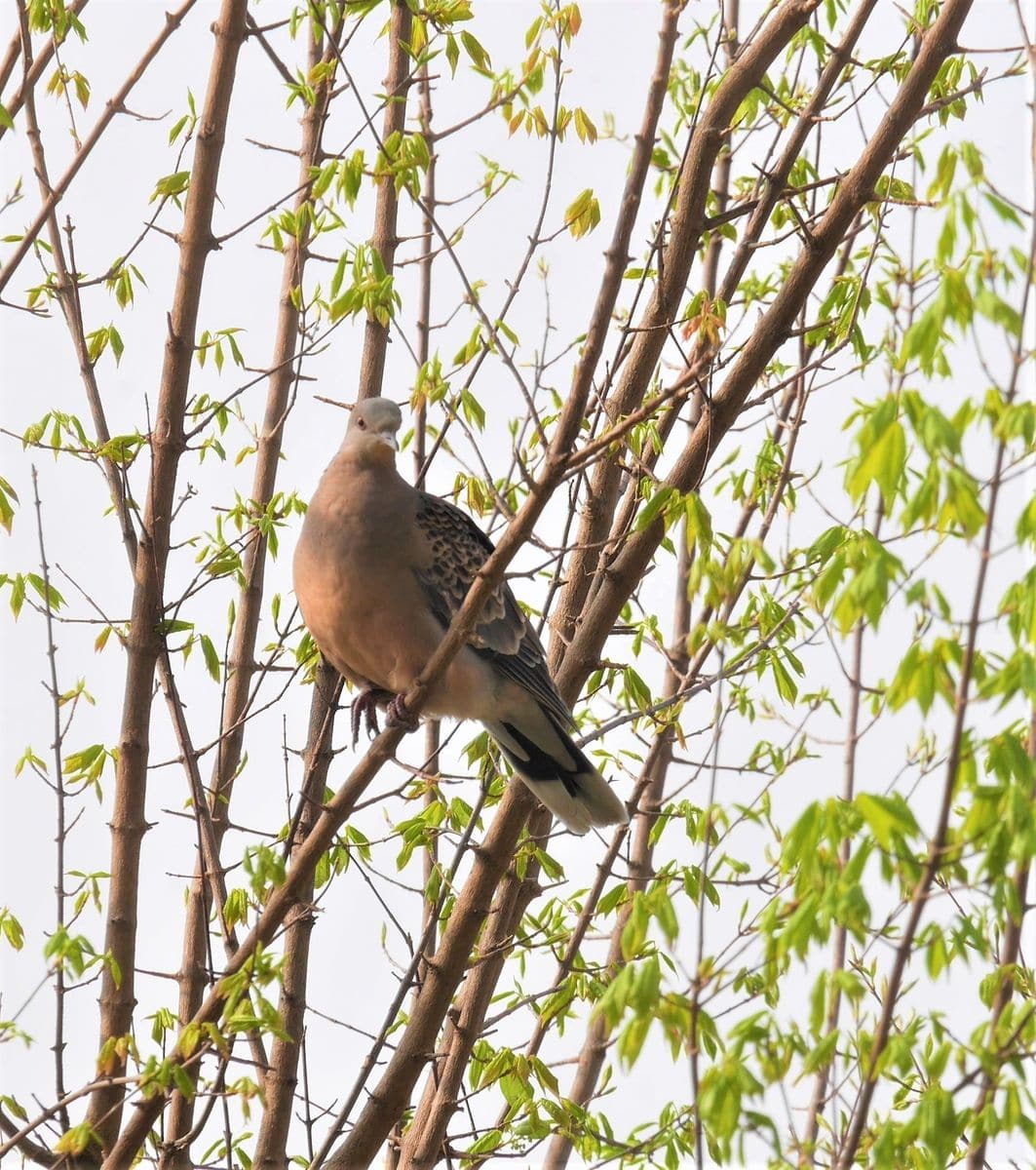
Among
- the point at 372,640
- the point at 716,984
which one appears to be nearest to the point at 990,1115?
the point at 716,984

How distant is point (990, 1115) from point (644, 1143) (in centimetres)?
113

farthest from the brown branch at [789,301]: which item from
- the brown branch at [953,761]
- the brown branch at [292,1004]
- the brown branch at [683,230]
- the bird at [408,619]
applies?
the brown branch at [953,761]

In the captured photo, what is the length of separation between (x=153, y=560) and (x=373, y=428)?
94 cm

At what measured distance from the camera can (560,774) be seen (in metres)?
4.38

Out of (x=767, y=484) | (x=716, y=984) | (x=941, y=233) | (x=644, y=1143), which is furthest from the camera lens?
(x=767, y=484)

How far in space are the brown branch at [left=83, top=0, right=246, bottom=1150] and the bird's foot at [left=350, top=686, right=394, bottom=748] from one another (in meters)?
1.02

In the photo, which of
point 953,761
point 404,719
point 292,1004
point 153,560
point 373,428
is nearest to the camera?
point 953,761

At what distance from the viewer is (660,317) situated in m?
3.75

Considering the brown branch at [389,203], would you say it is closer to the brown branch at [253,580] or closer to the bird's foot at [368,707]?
the brown branch at [253,580]

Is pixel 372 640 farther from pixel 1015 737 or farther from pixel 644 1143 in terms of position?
pixel 1015 737

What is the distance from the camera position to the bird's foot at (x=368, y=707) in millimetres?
4590

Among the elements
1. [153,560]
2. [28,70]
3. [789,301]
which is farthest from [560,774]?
[28,70]

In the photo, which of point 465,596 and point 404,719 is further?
point 465,596

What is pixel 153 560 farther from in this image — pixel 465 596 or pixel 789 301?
pixel 789 301
